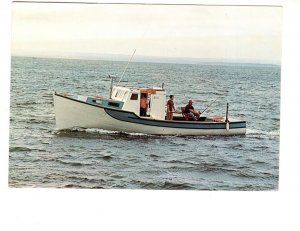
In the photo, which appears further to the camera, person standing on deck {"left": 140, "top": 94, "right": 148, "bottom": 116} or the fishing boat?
person standing on deck {"left": 140, "top": 94, "right": 148, "bottom": 116}

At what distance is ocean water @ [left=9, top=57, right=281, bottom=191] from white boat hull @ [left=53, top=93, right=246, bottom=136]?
0.16m

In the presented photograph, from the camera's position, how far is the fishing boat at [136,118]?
8312mm

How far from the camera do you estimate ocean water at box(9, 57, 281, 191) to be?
723 cm

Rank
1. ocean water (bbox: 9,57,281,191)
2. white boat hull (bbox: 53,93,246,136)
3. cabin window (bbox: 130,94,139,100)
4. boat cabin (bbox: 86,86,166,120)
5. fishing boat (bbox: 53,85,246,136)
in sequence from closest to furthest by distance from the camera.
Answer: ocean water (bbox: 9,57,281,191)
white boat hull (bbox: 53,93,246,136)
fishing boat (bbox: 53,85,246,136)
boat cabin (bbox: 86,86,166,120)
cabin window (bbox: 130,94,139,100)

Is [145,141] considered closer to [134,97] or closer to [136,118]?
[136,118]

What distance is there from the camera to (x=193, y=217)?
273 inches

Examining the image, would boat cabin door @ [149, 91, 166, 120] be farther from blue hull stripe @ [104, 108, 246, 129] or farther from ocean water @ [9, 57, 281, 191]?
ocean water @ [9, 57, 281, 191]

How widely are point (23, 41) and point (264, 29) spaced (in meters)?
3.15

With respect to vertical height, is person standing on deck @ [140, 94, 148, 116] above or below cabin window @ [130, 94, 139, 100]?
below

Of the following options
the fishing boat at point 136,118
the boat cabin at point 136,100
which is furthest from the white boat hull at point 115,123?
the boat cabin at point 136,100

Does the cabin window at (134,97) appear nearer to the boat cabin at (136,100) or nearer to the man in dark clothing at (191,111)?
the boat cabin at (136,100)

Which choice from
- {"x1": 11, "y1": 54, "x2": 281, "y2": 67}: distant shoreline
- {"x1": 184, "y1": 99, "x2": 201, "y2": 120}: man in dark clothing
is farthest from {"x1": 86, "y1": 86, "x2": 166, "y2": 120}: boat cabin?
{"x1": 11, "y1": 54, "x2": 281, "y2": 67}: distant shoreline

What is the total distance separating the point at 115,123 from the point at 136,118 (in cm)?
33

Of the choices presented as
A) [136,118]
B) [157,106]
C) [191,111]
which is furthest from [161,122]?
[191,111]
